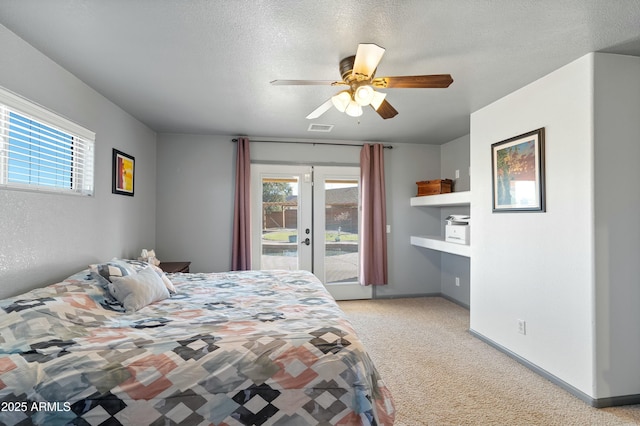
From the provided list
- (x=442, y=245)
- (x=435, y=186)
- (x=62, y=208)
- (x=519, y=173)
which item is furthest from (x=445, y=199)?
(x=62, y=208)

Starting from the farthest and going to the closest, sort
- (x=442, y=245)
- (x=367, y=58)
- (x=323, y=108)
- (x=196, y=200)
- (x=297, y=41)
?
(x=196, y=200), (x=442, y=245), (x=323, y=108), (x=297, y=41), (x=367, y=58)

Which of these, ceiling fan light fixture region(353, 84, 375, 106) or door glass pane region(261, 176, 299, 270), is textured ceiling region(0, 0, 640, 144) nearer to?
ceiling fan light fixture region(353, 84, 375, 106)

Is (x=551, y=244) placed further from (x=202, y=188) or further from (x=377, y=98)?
(x=202, y=188)

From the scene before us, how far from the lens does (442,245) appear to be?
4074mm

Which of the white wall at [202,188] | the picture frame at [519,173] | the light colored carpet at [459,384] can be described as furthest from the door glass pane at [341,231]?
the picture frame at [519,173]

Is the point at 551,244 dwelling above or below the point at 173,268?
above

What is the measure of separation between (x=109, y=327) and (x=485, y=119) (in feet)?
12.3

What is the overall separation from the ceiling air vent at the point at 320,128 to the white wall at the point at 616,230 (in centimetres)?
261

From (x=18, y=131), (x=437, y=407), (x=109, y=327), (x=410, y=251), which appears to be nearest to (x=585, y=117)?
(x=437, y=407)

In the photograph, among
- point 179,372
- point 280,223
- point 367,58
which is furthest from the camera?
point 280,223

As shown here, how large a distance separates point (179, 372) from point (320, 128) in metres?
3.32

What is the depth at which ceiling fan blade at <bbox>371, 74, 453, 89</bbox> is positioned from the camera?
6.62 ft

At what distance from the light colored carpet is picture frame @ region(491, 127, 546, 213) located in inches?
55.9

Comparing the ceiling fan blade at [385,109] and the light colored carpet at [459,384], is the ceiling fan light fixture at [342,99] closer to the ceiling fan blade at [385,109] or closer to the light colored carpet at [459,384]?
the ceiling fan blade at [385,109]
